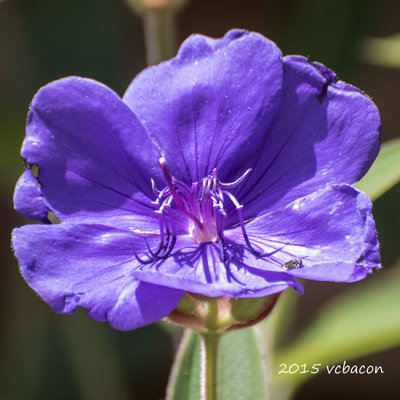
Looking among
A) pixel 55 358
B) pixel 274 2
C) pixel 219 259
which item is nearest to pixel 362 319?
pixel 219 259

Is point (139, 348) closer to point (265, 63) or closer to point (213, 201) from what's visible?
point (213, 201)

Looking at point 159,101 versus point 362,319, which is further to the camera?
point 362,319

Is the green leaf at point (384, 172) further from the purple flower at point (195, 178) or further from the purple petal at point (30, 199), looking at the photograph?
the purple petal at point (30, 199)

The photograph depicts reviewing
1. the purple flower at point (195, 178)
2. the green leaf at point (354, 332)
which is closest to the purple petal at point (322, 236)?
the purple flower at point (195, 178)

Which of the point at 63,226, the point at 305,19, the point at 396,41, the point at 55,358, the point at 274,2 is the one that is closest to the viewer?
the point at 63,226

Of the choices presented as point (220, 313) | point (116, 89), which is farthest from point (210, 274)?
point (116, 89)

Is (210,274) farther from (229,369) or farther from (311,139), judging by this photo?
(229,369)
